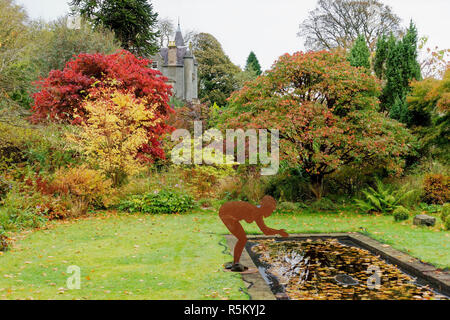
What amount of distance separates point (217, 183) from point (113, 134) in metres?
3.67

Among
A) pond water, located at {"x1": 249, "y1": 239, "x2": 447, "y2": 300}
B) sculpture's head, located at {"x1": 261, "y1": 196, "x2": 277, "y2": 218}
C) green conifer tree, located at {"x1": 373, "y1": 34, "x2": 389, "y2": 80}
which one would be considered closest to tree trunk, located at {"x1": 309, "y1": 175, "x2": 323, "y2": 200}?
pond water, located at {"x1": 249, "y1": 239, "x2": 447, "y2": 300}

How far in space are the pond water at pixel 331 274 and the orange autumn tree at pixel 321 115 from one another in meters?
3.16

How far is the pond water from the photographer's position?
4.18 metres

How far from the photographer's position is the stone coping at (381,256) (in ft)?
13.8

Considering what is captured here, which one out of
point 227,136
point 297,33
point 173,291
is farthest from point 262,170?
point 297,33

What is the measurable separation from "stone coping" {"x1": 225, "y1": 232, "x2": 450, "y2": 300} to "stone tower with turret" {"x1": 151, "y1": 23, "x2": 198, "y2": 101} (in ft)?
104

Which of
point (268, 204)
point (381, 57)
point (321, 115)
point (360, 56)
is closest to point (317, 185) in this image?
point (321, 115)

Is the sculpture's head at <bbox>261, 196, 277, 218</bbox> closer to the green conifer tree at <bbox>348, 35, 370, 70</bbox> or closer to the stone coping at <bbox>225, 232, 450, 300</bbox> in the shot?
the stone coping at <bbox>225, 232, 450, 300</bbox>

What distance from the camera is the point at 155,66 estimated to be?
38.1 meters

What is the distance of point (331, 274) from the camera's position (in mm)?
4914

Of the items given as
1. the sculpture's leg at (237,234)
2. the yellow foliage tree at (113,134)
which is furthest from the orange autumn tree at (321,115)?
the sculpture's leg at (237,234)

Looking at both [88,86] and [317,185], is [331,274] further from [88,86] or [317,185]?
[88,86]

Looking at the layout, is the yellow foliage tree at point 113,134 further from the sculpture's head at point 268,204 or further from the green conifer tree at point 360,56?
the green conifer tree at point 360,56
